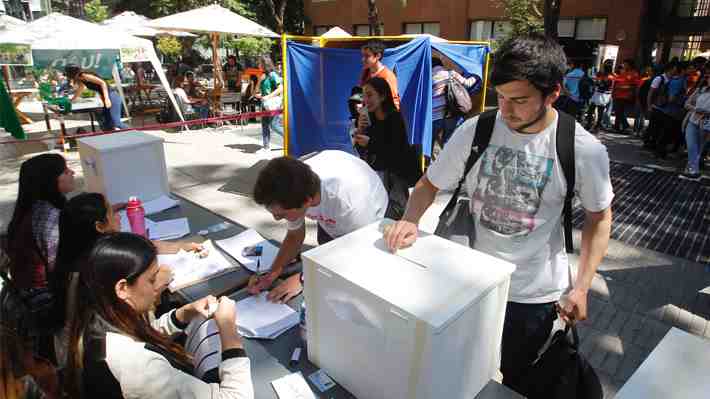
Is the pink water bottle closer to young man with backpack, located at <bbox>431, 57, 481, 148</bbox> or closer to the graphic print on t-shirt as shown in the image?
the graphic print on t-shirt

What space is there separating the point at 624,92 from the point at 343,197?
9.89 m

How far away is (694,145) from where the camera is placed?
21.2ft

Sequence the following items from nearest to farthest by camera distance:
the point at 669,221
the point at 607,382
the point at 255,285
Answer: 1. the point at 255,285
2. the point at 607,382
3. the point at 669,221

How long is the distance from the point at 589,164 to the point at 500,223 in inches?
13.9

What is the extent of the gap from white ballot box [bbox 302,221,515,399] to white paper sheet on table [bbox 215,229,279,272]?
0.93m

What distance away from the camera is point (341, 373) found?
4.37ft

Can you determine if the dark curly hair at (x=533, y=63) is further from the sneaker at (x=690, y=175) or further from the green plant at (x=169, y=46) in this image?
the green plant at (x=169, y=46)

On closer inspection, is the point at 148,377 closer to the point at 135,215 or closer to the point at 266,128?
the point at 135,215

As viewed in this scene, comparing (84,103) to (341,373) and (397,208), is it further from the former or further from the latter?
(341,373)

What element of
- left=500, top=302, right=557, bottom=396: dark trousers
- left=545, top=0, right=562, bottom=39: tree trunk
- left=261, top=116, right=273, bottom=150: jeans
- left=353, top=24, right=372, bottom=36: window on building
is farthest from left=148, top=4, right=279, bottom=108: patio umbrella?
left=353, top=24, right=372, bottom=36: window on building

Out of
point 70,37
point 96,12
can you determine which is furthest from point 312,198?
point 96,12

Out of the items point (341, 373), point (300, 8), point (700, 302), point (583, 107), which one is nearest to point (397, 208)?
point (341, 373)

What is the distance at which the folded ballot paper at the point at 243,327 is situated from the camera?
5.06 feet

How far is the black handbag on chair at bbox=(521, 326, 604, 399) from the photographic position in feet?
4.63
